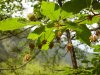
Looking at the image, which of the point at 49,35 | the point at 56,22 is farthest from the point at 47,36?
the point at 56,22

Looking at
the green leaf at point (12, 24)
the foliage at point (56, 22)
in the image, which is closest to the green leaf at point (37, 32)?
the foliage at point (56, 22)

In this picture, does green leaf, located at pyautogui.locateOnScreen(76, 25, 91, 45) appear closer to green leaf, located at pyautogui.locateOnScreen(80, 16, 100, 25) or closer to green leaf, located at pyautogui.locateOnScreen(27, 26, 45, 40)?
green leaf, located at pyautogui.locateOnScreen(80, 16, 100, 25)

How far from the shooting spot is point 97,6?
3.92 feet

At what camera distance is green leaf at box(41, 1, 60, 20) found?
1.01m

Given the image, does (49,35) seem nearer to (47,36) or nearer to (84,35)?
(47,36)

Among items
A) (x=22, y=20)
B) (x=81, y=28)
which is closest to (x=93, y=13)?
(x=81, y=28)

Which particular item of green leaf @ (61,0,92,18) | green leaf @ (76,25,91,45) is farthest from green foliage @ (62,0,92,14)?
green leaf @ (76,25,91,45)

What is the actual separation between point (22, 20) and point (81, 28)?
268mm

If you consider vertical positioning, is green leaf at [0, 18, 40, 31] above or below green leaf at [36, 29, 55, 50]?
above

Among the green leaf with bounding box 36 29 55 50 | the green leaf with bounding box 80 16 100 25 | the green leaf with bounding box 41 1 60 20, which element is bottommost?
the green leaf with bounding box 36 29 55 50

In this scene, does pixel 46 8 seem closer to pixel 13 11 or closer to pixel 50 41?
pixel 50 41

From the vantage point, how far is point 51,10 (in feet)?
A: 3.32

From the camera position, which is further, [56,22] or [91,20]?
[91,20]

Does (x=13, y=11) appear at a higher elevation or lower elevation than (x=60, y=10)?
lower
